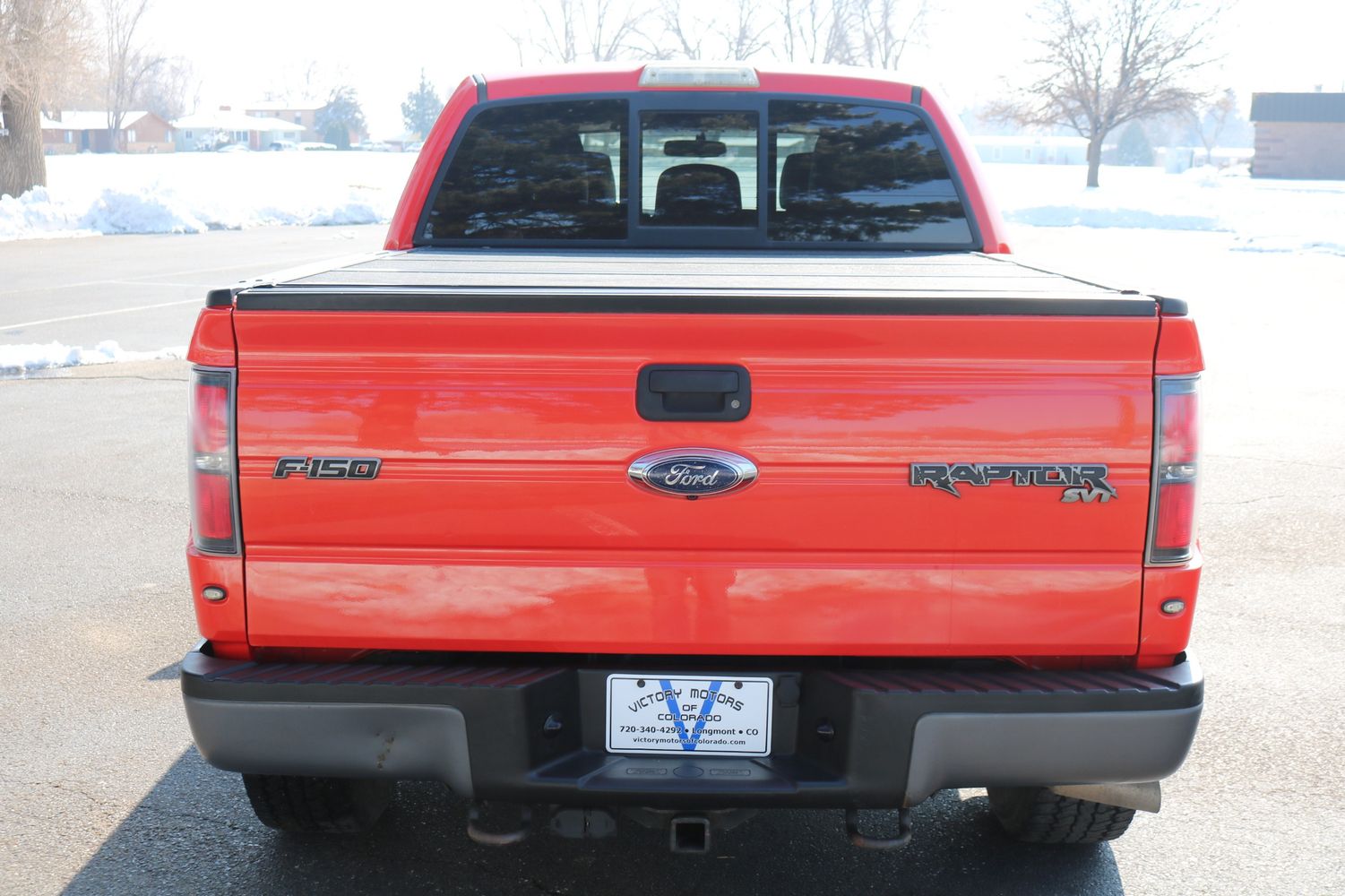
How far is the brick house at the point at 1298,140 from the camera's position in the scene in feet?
254

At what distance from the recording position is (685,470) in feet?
8.07

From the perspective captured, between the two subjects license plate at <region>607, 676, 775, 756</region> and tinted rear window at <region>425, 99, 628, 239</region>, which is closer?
license plate at <region>607, 676, 775, 756</region>

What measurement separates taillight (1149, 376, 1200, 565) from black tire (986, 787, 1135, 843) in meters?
0.92

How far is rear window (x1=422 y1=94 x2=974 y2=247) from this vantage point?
177 inches

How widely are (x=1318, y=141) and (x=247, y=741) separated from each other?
286 ft

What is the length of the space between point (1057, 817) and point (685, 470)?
1551 mm

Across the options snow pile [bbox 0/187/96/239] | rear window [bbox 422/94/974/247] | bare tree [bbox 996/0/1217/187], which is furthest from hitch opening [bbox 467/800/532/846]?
bare tree [bbox 996/0/1217/187]

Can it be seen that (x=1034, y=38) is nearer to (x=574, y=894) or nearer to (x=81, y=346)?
(x=81, y=346)

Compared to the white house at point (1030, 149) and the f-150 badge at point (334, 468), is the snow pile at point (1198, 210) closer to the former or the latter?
the f-150 badge at point (334, 468)

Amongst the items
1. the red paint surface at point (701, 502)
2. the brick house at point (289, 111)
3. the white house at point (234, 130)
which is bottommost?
the red paint surface at point (701, 502)

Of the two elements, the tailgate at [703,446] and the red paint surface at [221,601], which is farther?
the red paint surface at [221,601]

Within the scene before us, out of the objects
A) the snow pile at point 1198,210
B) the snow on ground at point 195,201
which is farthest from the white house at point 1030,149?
the snow on ground at point 195,201

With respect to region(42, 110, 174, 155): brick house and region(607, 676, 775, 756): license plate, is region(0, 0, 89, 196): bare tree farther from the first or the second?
region(42, 110, 174, 155): brick house

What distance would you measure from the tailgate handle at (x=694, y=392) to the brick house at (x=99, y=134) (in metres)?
115
